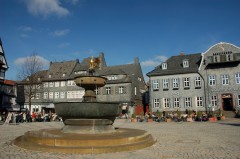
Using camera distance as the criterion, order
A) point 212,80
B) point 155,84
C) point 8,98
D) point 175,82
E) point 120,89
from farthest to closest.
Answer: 1. point 8,98
2. point 120,89
3. point 155,84
4. point 175,82
5. point 212,80

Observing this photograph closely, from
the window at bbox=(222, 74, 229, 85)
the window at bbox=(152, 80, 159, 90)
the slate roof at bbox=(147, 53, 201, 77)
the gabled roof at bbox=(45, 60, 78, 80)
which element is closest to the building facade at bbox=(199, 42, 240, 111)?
the window at bbox=(222, 74, 229, 85)

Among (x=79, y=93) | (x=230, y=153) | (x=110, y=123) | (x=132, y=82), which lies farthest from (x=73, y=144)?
(x=79, y=93)

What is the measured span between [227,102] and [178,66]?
10.4 meters

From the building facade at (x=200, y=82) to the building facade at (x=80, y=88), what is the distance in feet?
21.7

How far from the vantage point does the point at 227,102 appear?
39312 millimetres

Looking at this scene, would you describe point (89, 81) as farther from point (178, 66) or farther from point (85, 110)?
point (178, 66)

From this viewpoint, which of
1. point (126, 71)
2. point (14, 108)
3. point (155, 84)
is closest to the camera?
point (155, 84)

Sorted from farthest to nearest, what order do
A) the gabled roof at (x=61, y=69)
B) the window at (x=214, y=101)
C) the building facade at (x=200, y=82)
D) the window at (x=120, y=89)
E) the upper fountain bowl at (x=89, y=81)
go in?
the gabled roof at (x=61, y=69) → the window at (x=120, y=89) → the window at (x=214, y=101) → the building facade at (x=200, y=82) → the upper fountain bowl at (x=89, y=81)

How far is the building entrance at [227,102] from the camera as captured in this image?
38188mm

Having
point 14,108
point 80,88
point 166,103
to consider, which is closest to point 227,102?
point 166,103

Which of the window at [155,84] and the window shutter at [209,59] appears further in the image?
the window at [155,84]

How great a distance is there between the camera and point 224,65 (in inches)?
1532

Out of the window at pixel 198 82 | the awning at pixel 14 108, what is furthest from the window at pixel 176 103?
the awning at pixel 14 108

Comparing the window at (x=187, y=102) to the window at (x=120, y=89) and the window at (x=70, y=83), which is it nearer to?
the window at (x=120, y=89)
